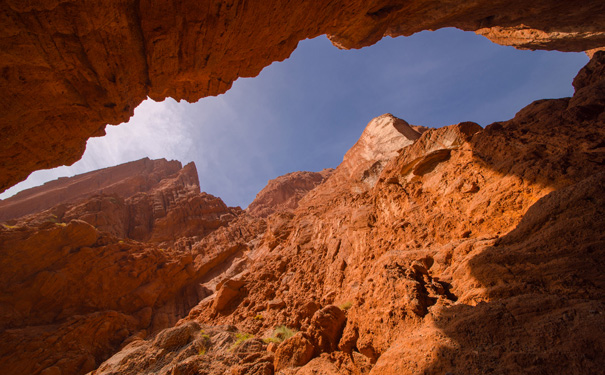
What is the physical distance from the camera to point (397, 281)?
201 inches

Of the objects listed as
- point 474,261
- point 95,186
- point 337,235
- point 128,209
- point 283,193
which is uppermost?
point 95,186

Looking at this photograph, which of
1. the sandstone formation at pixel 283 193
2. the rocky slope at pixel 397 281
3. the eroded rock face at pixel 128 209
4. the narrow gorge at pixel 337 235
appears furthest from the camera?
the sandstone formation at pixel 283 193

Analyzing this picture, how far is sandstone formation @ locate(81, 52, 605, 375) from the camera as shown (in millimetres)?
2793

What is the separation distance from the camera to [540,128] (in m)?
7.66

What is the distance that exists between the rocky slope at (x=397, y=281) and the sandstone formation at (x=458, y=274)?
0.03 metres

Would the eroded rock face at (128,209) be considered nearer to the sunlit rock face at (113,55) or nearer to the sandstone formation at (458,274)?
the sunlit rock face at (113,55)

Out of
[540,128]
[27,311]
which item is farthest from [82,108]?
[27,311]

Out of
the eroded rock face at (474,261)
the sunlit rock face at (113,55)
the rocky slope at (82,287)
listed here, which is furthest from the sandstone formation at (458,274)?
the rocky slope at (82,287)

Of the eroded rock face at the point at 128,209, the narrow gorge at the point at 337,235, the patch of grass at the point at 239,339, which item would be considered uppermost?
the eroded rock face at the point at 128,209

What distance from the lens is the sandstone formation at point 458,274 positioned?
2.79 meters

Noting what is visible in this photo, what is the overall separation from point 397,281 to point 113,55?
9.42 metres

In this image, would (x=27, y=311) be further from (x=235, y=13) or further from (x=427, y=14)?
(x=427, y=14)

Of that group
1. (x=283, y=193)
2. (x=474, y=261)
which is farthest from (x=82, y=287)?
(x=283, y=193)

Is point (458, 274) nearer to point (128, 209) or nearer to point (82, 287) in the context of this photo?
point (82, 287)
